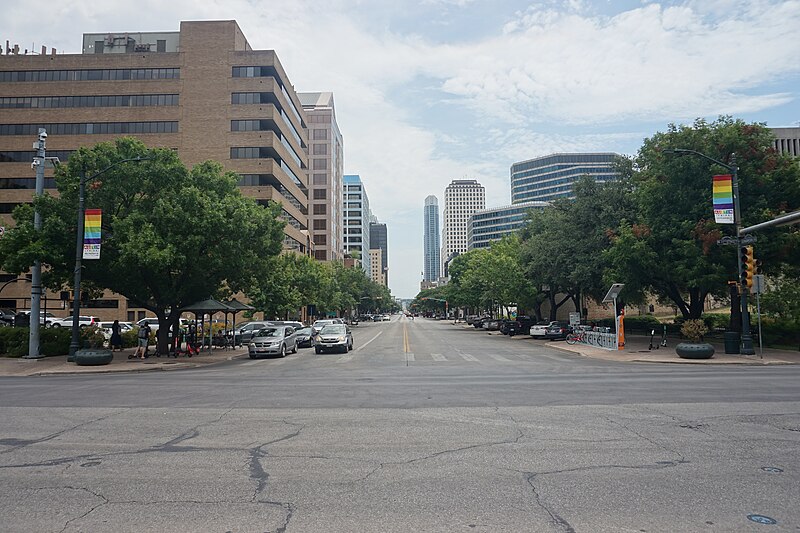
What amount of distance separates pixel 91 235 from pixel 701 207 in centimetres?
2936

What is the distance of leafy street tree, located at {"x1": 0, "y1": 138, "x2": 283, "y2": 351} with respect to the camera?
25.8 m

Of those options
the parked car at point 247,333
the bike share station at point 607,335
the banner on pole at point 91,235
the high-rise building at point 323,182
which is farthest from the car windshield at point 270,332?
the high-rise building at point 323,182

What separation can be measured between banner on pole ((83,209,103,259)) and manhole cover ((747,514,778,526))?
24.6m

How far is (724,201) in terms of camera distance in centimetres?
2389

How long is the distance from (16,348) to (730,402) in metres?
29.7

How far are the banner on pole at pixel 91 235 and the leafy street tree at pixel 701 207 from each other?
2601 cm

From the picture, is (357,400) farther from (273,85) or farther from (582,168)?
(582,168)

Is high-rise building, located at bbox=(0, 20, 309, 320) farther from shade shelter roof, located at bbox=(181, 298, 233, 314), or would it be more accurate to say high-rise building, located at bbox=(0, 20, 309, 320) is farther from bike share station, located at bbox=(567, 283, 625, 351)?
bike share station, located at bbox=(567, 283, 625, 351)

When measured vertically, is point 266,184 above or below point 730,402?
above

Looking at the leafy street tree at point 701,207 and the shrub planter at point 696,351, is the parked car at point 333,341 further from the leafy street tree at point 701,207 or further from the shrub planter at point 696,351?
the shrub planter at point 696,351

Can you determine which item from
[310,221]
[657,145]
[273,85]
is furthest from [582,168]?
[657,145]

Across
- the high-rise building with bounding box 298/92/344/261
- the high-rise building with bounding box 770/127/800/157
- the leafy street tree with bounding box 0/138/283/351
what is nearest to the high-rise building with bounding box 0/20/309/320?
the leafy street tree with bounding box 0/138/283/351

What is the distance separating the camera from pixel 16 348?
90.7 feet

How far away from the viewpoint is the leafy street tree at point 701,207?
93.2 feet
